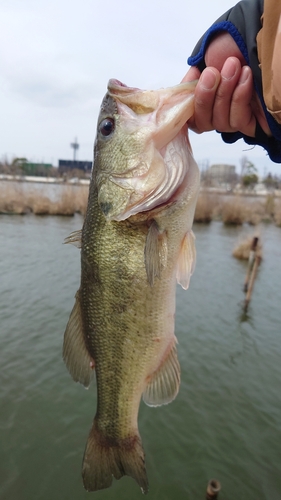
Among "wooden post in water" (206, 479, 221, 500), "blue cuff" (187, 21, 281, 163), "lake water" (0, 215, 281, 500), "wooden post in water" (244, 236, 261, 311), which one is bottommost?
"lake water" (0, 215, 281, 500)

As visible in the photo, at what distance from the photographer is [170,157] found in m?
1.85

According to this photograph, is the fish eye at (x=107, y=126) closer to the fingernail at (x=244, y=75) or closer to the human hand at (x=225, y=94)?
the human hand at (x=225, y=94)

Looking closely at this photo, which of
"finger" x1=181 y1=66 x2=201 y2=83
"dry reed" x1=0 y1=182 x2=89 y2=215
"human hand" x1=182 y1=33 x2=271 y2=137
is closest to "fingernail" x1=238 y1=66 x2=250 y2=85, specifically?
"human hand" x1=182 y1=33 x2=271 y2=137

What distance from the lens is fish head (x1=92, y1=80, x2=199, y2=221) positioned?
178cm

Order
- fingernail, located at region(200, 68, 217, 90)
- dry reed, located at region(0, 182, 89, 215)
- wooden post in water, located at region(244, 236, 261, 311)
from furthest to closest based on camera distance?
dry reed, located at region(0, 182, 89, 215)
wooden post in water, located at region(244, 236, 261, 311)
fingernail, located at region(200, 68, 217, 90)

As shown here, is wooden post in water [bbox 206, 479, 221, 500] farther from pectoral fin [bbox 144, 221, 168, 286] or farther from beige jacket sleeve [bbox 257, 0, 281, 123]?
beige jacket sleeve [bbox 257, 0, 281, 123]

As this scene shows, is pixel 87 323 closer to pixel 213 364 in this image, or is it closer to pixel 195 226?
pixel 213 364

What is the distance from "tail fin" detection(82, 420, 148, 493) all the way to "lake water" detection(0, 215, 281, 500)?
258 cm

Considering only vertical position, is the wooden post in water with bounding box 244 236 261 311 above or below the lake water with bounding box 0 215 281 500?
above

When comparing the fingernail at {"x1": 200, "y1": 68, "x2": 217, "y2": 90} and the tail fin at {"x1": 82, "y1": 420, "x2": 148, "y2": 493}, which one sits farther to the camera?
the tail fin at {"x1": 82, "y1": 420, "x2": 148, "y2": 493}

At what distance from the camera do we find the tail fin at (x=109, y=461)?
2.07 meters

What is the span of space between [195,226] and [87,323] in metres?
20.3

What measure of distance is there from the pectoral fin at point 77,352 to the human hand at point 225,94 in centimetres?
126

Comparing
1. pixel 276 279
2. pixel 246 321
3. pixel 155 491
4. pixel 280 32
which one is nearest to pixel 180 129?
pixel 280 32
